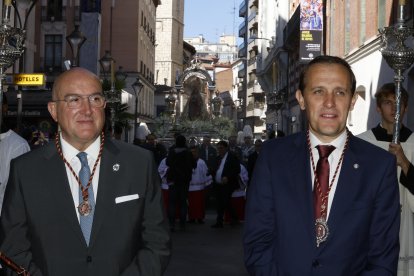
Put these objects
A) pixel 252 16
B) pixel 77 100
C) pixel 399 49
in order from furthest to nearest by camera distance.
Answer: pixel 252 16 → pixel 399 49 → pixel 77 100

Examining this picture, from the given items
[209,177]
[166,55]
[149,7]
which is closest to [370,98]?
[209,177]

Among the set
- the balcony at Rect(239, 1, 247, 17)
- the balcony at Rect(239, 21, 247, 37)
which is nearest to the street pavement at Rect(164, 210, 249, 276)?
the balcony at Rect(239, 21, 247, 37)

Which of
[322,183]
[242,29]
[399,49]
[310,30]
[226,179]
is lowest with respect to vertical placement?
[226,179]

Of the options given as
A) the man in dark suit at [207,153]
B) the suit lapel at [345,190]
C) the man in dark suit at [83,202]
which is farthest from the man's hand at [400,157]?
the man in dark suit at [207,153]

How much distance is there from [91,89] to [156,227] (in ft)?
2.60

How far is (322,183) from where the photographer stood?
362cm

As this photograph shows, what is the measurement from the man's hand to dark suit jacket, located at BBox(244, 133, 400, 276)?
1.59 metres

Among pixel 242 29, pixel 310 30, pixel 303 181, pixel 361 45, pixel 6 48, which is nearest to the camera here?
pixel 303 181

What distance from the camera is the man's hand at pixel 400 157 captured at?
5.23 metres

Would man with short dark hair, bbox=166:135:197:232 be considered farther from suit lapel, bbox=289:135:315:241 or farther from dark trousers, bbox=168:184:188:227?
suit lapel, bbox=289:135:315:241

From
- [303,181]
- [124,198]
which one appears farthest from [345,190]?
[124,198]

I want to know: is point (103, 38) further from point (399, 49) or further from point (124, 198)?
point (124, 198)

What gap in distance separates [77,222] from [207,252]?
29.1ft

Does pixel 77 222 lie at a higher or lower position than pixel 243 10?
lower
